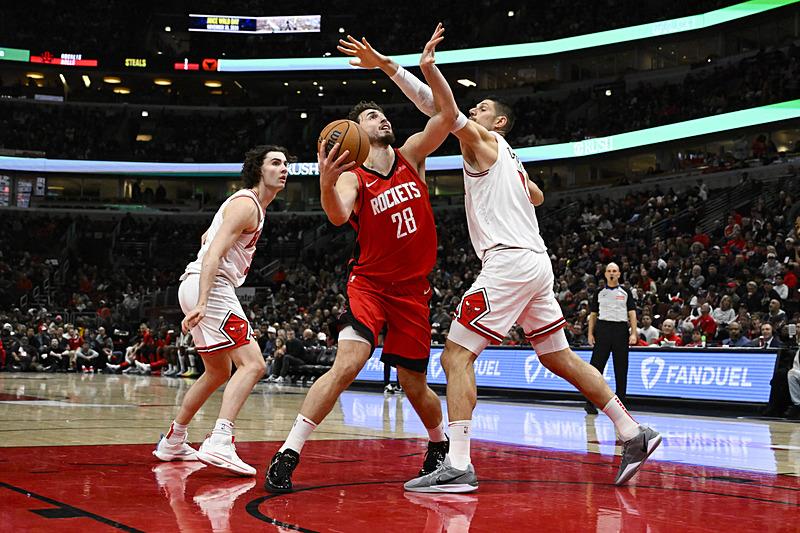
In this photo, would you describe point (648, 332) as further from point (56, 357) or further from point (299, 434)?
point (56, 357)

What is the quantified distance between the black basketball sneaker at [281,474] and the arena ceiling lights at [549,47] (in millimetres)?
29888

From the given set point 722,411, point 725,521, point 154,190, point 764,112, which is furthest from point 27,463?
point 154,190

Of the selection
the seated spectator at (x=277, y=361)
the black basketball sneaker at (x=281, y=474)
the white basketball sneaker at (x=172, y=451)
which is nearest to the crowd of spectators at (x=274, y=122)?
the seated spectator at (x=277, y=361)

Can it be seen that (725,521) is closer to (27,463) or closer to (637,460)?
(637,460)

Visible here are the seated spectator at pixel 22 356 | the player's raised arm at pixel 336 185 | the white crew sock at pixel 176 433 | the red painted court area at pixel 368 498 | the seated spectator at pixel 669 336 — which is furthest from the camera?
the seated spectator at pixel 22 356

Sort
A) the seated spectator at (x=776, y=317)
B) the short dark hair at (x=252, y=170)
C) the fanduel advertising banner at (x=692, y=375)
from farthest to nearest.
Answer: the seated spectator at (x=776, y=317) < the fanduel advertising banner at (x=692, y=375) < the short dark hair at (x=252, y=170)

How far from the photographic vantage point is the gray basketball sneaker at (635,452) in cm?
467

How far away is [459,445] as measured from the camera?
439cm

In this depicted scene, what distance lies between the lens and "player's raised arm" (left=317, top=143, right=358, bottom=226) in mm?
4277

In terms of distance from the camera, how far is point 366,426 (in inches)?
332

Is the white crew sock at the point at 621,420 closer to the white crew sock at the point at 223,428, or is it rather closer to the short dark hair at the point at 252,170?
the white crew sock at the point at 223,428

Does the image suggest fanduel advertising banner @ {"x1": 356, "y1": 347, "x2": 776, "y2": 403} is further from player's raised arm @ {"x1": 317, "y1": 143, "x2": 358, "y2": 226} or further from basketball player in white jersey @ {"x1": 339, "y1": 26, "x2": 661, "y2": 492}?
player's raised arm @ {"x1": 317, "y1": 143, "x2": 358, "y2": 226}

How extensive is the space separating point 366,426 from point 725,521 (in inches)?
203

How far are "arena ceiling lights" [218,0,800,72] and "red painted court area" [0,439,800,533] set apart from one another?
2867 cm
